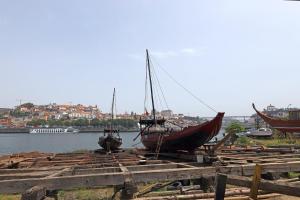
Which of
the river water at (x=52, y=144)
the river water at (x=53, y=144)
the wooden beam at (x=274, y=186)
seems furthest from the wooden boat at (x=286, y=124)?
the wooden beam at (x=274, y=186)

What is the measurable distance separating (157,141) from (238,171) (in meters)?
10.2

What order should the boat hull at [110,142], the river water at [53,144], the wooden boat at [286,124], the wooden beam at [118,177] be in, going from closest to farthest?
the wooden beam at [118,177] < the boat hull at [110,142] < the wooden boat at [286,124] < the river water at [53,144]

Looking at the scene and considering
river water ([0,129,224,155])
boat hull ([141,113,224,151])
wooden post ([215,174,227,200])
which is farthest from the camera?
river water ([0,129,224,155])

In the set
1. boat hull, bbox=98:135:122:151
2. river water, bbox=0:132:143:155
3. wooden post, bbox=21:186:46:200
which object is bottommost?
river water, bbox=0:132:143:155

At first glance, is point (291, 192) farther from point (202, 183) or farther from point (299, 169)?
point (299, 169)

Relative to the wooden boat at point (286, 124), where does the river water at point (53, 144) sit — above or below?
below

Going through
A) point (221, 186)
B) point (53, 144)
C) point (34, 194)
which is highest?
point (221, 186)

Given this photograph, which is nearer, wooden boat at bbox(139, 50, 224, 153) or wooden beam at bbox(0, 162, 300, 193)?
wooden beam at bbox(0, 162, 300, 193)

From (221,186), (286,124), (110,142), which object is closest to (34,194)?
(221,186)

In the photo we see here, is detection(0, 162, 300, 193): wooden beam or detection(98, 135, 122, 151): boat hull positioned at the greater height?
detection(0, 162, 300, 193): wooden beam

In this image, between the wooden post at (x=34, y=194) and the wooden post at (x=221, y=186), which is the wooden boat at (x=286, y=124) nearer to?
the wooden post at (x=221, y=186)

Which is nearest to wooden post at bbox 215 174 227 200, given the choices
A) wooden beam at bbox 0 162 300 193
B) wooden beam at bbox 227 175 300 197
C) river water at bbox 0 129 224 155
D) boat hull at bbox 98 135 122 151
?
wooden beam at bbox 227 175 300 197

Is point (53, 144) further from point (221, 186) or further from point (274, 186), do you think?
point (274, 186)

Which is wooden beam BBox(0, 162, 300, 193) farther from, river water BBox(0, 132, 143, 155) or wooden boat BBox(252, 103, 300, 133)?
river water BBox(0, 132, 143, 155)
